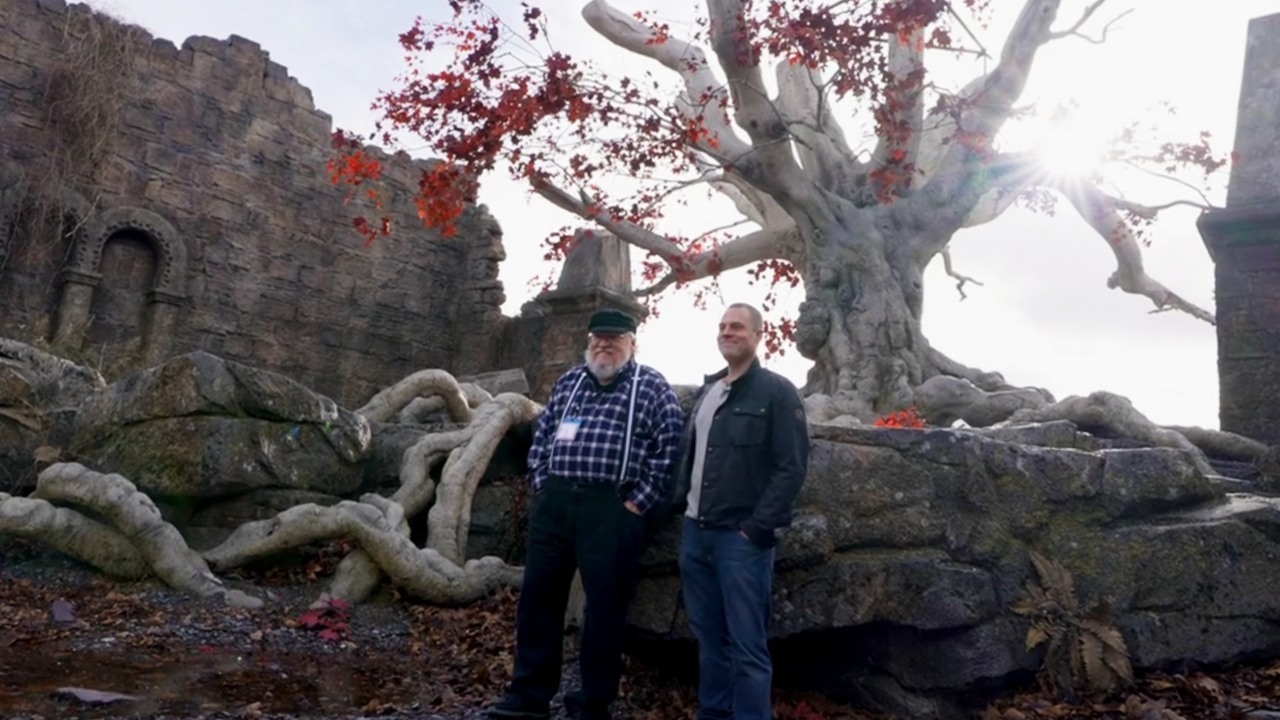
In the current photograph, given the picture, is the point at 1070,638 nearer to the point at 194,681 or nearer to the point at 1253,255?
the point at 194,681

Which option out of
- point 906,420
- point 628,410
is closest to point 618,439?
point 628,410

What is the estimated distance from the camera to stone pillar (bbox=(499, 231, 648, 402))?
1205 cm

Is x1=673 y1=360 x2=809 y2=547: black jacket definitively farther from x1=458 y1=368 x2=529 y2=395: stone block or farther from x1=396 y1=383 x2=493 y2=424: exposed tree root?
x1=458 y1=368 x2=529 y2=395: stone block

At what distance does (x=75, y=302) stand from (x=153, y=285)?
0.87m

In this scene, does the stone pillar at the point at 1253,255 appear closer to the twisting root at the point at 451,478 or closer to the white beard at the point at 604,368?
the twisting root at the point at 451,478

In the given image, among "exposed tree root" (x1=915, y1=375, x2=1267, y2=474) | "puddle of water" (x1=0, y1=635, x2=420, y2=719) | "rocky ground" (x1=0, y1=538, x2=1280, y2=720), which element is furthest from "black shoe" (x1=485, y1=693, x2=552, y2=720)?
"exposed tree root" (x1=915, y1=375, x2=1267, y2=474)

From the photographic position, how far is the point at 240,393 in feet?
20.9

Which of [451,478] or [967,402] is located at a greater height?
[967,402]

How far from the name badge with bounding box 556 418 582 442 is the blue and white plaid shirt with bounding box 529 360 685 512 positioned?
11 millimetres

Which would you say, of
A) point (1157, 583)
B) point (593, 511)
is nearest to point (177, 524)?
point (593, 511)

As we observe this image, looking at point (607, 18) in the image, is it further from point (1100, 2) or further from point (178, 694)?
point (178, 694)

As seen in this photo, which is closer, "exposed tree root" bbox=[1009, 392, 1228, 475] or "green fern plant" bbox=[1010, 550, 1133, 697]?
"green fern plant" bbox=[1010, 550, 1133, 697]

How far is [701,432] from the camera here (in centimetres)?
400

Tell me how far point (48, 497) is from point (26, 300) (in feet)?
19.9
